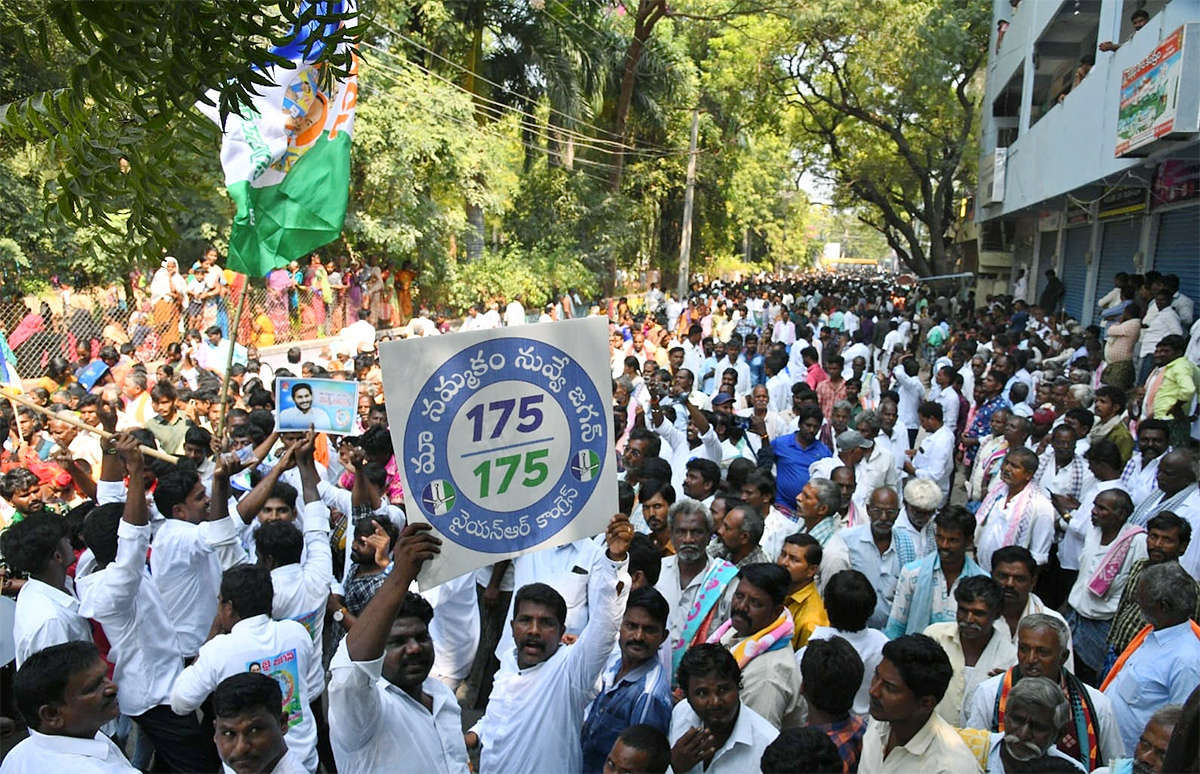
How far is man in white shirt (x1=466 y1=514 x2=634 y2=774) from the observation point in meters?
3.26

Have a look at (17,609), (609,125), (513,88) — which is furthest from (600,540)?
(609,125)

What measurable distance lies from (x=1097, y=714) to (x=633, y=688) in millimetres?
1604

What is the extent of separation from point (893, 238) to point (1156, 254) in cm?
2405

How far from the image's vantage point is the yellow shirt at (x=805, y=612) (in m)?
4.12

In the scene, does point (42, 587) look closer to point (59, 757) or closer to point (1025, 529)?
point (59, 757)

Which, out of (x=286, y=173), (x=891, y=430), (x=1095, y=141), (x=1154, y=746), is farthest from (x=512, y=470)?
(x=1095, y=141)

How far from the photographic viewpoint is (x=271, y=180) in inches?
224

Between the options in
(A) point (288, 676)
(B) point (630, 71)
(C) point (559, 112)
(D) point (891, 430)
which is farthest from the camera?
(B) point (630, 71)

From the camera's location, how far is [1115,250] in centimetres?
1522

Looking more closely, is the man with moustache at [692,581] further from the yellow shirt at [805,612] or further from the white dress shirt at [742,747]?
the white dress shirt at [742,747]

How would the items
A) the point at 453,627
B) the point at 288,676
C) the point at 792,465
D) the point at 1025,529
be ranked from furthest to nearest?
the point at 792,465 → the point at 1025,529 → the point at 453,627 → the point at 288,676

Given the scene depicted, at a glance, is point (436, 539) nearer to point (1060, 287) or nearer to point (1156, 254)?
point (1156, 254)

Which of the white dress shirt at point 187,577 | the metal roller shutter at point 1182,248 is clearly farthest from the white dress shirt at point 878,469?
the metal roller shutter at point 1182,248

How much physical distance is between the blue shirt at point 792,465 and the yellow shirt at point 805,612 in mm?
2370
